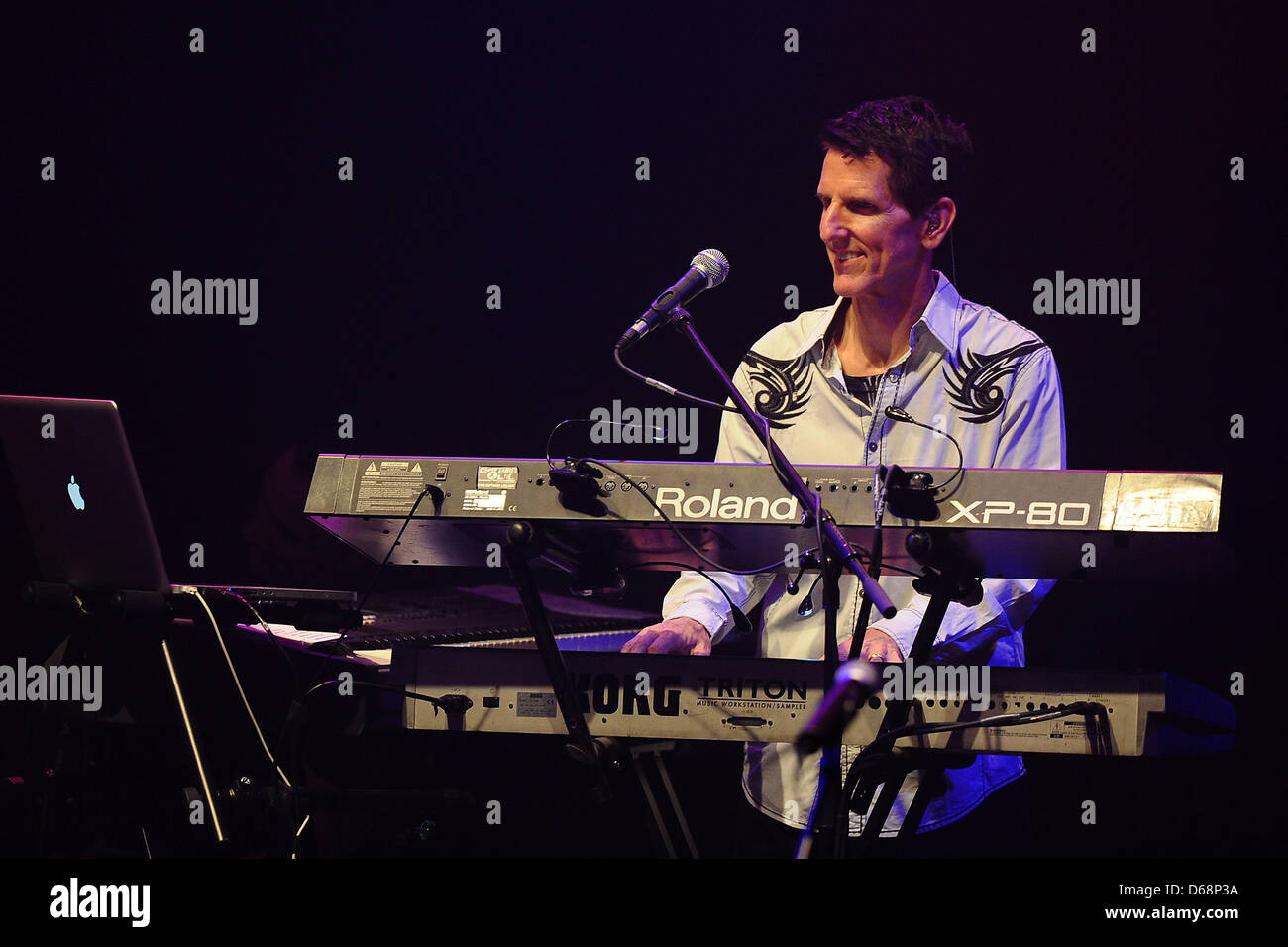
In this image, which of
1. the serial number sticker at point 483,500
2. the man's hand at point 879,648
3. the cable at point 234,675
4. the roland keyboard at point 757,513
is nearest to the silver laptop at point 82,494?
the cable at point 234,675

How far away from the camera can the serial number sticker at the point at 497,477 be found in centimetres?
208

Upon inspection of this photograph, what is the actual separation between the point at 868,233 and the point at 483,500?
124 centimetres

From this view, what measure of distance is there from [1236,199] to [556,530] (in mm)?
2284

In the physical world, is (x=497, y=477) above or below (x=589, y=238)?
below

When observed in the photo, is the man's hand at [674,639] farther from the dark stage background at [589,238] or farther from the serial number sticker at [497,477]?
the dark stage background at [589,238]

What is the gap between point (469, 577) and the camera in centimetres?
434

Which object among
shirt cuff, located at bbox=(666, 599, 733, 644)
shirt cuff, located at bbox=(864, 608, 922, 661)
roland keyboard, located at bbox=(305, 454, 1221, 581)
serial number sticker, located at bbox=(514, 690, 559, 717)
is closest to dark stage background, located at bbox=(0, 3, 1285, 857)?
shirt cuff, located at bbox=(666, 599, 733, 644)

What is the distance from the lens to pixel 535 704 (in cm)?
220

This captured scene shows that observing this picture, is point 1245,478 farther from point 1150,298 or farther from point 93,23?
point 93,23

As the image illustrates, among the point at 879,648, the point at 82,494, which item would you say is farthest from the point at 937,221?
the point at 82,494

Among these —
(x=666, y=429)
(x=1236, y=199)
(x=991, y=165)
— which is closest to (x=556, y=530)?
(x=666, y=429)

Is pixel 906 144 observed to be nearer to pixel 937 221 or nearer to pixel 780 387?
pixel 937 221
